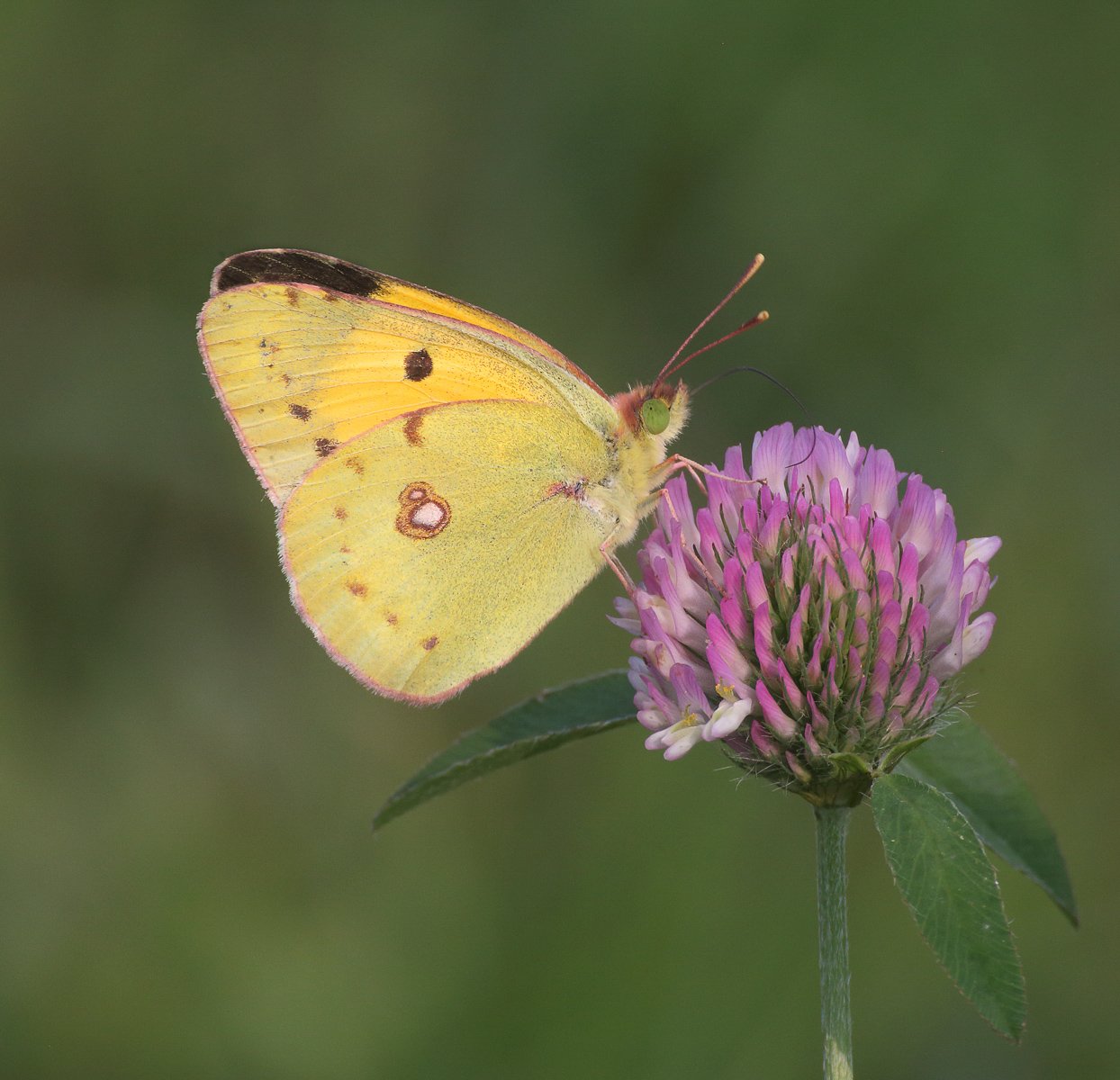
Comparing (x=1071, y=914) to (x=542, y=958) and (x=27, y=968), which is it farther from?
(x=27, y=968)

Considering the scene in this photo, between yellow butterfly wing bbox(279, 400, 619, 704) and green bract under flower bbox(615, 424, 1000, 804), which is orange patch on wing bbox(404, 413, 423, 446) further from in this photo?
green bract under flower bbox(615, 424, 1000, 804)

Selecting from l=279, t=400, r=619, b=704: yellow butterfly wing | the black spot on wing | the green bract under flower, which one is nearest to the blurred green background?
l=279, t=400, r=619, b=704: yellow butterfly wing

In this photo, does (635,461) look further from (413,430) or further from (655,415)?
(413,430)

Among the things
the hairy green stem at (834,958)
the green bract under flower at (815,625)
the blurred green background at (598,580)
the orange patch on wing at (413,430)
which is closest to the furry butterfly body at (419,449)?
the orange patch on wing at (413,430)

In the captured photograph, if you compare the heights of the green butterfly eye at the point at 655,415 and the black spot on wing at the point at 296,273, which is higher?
the green butterfly eye at the point at 655,415

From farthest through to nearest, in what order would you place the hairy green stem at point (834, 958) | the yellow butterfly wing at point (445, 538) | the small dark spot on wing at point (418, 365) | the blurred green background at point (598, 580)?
the blurred green background at point (598, 580)
the small dark spot on wing at point (418, 365)
the yellow butterfly wing at point (445, 538)
the hairy green stem at point (834, 958)

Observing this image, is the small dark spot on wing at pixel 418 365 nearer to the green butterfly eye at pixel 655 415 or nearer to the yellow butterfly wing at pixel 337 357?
the yellow butterfly wing at pixel 337 357
